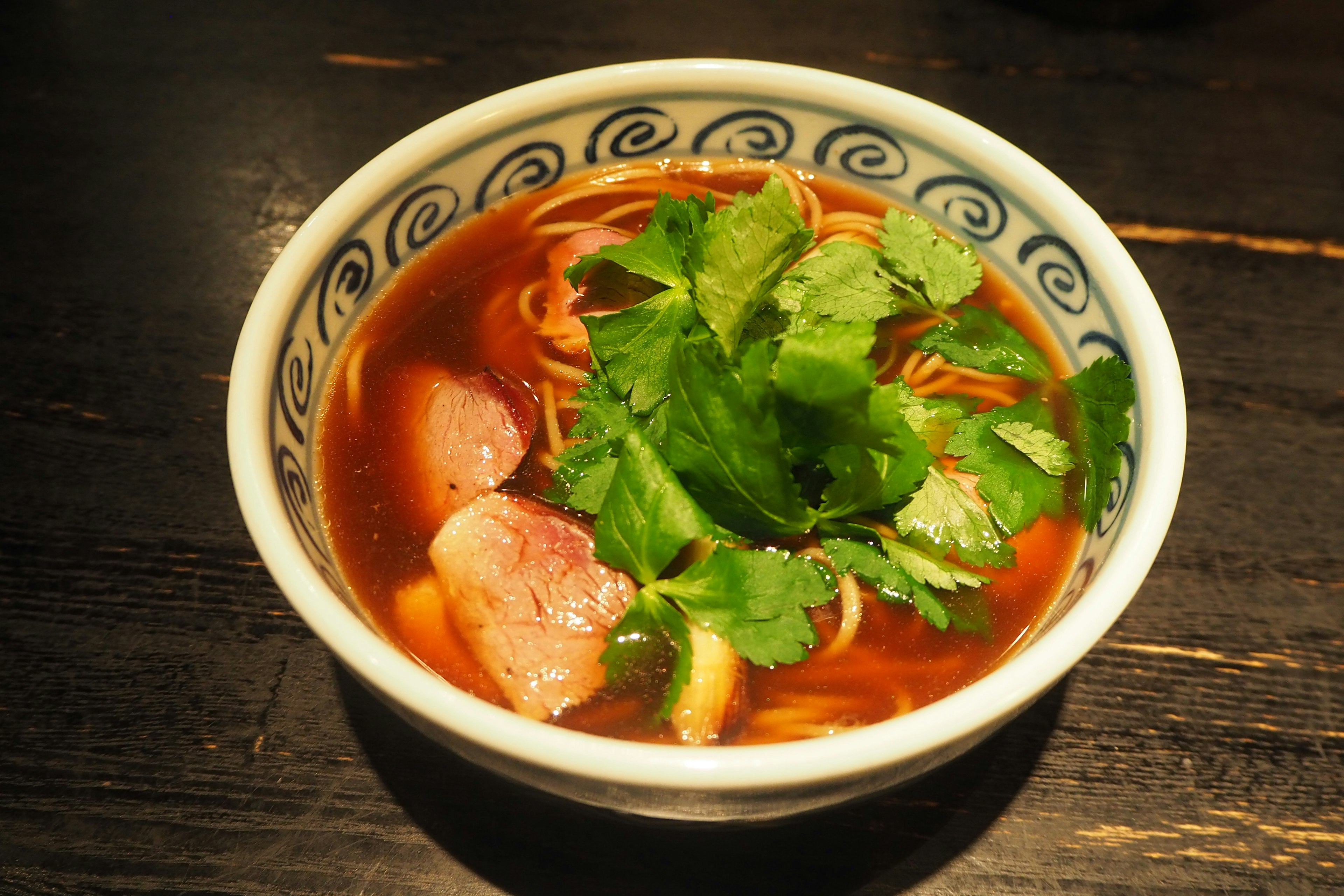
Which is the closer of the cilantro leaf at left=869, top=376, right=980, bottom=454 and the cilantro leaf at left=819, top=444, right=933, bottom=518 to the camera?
the cilantro leaf at left=819, top=444, right=933, bottom=518

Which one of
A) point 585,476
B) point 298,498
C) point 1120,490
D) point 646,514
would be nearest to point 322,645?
point 298,498

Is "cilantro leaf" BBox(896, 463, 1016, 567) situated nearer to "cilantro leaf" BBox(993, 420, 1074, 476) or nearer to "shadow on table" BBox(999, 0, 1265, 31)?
"cilantro leaf" BBox(993, 420, 1074, 476)

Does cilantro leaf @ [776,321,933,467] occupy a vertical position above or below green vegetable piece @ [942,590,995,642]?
above

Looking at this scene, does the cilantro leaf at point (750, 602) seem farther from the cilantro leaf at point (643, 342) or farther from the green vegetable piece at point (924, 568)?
the cilantro leaf at point (643, 342)

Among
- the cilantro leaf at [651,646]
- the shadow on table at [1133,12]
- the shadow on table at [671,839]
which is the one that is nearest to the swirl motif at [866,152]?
the cilantro leaf at [651,646]

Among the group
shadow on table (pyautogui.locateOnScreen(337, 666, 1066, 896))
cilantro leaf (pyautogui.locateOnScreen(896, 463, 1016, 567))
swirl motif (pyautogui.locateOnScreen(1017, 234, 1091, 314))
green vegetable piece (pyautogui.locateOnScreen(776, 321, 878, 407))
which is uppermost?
swirl motif (pyautogui.locateOnScreen(1017, 234, 1091, 314))

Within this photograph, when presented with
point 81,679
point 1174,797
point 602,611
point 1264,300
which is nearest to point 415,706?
point 602,611

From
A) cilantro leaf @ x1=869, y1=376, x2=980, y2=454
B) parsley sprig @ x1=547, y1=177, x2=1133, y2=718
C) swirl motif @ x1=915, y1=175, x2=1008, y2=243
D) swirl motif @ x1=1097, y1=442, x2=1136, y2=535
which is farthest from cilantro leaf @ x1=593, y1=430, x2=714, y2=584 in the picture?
swirl motif @ x1=915, y1=175, x2=1008, y2=243
